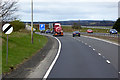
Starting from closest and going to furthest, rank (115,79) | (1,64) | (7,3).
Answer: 1. (115,79)
2. (1,64)
3. (7,3)

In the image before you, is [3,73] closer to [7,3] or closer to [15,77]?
[15,77]

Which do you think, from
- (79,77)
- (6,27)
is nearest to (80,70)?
(79,77)

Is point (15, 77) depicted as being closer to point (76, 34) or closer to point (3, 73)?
point (3, 73)

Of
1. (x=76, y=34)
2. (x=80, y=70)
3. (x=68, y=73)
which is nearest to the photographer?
(x=68, y=73)

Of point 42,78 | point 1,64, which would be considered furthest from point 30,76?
point 1,64

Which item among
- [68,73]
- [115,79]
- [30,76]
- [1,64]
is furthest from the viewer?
[1,64]

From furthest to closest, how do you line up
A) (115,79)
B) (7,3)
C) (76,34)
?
(76,34), (7,3), (115,79)

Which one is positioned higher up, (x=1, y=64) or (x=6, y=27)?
(x=6, y=27)

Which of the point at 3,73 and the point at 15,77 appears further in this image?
the point at 3,73

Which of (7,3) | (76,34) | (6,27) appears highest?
(7,3)

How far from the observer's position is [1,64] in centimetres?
1504

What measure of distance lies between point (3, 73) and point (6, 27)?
3760 mm

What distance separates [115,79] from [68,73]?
257cm

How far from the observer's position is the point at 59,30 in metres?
70.2
